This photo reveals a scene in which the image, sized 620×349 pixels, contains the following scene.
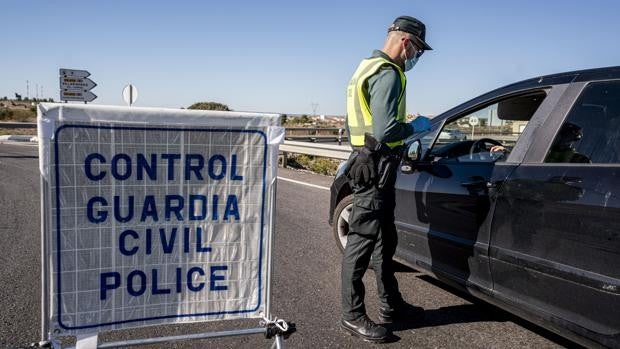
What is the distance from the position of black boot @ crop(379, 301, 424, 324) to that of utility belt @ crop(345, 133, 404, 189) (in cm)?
90

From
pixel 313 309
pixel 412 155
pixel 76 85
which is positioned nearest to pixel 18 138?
pixel 76 85

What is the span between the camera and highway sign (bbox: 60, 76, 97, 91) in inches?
769

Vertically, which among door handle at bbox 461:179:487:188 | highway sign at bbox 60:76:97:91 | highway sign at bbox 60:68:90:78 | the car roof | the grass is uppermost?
highway sign at bbox 60:68:90:78

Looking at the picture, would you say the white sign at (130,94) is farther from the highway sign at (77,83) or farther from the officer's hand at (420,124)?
the officer's hand at (420,124)

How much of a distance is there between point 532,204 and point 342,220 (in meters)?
2.05

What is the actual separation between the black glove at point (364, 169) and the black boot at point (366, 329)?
2.85 ft

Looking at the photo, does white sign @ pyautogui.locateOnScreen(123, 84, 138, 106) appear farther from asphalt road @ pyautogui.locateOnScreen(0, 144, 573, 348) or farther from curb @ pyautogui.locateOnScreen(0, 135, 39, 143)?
asphalt road @ pyautogui.locateOnScreen(0, 144, 573, 348)

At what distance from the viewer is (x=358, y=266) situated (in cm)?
328

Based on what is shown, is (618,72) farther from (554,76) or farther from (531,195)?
(531,195)

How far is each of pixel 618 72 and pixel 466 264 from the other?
1.42 m

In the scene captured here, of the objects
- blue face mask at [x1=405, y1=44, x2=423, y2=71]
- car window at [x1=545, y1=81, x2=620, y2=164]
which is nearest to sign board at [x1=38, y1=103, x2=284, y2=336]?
blue face mask at [x1=405, y1=44, x2=423, y2=71]

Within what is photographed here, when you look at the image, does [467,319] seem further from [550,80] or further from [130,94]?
[130,94]

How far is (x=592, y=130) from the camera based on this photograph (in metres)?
2.81

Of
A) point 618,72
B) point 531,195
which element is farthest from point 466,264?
point 618,72
